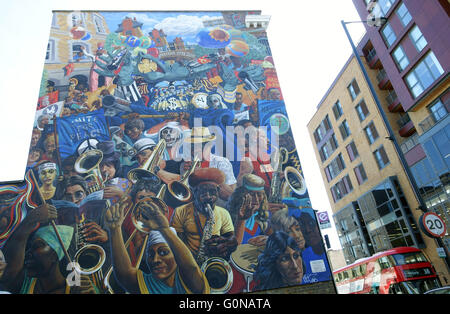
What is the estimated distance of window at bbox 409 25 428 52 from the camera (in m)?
26.3

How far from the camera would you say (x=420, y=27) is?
26.1 metres

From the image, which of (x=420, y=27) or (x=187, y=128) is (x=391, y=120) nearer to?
(x=420, y=27)

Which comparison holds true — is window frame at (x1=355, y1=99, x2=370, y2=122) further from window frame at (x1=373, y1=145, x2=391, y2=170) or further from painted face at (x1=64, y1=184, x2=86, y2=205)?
painted face at (x1=64, y1=184, x2=86, y2=205)

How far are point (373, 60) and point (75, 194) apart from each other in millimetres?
38045

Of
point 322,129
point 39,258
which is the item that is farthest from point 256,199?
point 322,129

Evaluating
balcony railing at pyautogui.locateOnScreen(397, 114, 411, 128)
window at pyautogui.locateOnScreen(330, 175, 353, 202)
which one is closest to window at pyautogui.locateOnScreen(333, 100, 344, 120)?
balcony railing at pyautogui.locateOnScreen(397, 114, 411, 128)

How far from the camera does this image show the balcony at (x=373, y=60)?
37.9 metres

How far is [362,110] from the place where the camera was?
1542 inches

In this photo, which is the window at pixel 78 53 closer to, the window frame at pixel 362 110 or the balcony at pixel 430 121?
the balcony at pixel 430 121

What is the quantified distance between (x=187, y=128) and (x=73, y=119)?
7909 millimetres

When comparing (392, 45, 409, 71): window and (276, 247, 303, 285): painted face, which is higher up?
(392, 45, 409, 71): window

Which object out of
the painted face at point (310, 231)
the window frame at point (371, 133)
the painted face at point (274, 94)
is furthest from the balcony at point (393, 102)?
the painted face at point (310, 231)

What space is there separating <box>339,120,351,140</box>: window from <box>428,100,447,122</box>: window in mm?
15999

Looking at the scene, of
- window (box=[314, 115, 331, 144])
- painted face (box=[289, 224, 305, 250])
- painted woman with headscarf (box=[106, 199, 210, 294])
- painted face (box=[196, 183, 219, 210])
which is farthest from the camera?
window (box=[314, 115, 331, 144])
